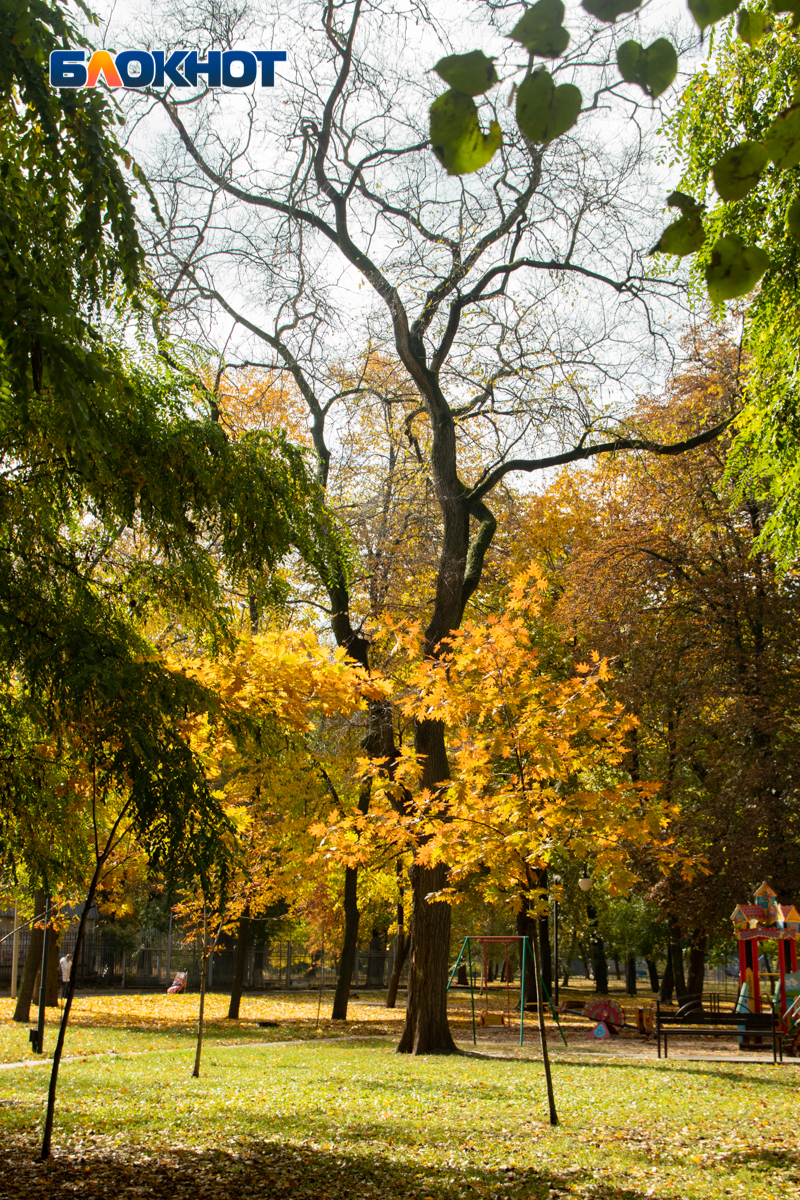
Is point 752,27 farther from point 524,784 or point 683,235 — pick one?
point 524,784

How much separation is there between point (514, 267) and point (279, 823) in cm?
1041

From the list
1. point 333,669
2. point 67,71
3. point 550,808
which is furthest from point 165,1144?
point 67,71

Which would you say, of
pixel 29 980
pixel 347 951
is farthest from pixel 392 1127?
pixel 29 980

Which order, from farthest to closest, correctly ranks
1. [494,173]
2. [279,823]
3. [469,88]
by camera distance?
[279,823] → [494,173] → [469,88]

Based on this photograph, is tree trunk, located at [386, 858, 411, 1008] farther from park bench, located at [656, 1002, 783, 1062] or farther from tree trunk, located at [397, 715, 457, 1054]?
tree trunk, located at [397, 715, 457, 1054]

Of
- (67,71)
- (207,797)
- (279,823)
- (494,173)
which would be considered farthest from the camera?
(279,823)

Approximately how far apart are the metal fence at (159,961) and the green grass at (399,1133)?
19.2 meters

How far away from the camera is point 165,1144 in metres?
6.72

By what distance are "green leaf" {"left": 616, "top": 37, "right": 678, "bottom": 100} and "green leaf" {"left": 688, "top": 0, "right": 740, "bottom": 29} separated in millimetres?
86

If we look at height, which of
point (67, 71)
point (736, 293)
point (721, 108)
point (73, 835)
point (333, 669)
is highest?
point (721, 108)

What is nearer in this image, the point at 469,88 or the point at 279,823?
the point at 469,88

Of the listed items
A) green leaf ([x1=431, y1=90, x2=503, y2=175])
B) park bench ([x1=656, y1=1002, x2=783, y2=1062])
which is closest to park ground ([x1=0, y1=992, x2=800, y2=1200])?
park bench ([x1=656, y1=1002, x2=783, y2=1062])

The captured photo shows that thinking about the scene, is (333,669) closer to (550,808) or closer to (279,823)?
(550,808)

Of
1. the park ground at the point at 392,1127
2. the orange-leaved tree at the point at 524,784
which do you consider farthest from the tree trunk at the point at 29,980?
the orange-leaved tree at the point at 524,784
